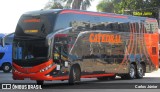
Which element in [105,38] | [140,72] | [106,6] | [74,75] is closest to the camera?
[74,75]

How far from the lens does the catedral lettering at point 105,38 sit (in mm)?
25125

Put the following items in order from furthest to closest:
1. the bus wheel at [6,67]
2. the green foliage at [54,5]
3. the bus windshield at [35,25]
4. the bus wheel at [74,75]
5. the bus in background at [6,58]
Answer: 1. the green foliage at [54,5]
2. the bus wheel at [6,67]
3. the bus in background at [6,58]
4. the bus wheel at [74,75]
5. the bus windshield at [35,25]

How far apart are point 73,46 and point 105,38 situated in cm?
368

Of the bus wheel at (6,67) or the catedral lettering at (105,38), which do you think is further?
the bus wheel at (6,67)

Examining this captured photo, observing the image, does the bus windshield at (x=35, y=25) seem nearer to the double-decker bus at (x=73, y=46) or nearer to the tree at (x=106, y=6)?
the double-decker bus at (x=73, y=46)

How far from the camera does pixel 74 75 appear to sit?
912 inches

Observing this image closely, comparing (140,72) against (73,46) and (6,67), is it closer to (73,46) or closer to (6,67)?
(73,46)

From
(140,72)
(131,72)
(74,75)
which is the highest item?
(74,75)

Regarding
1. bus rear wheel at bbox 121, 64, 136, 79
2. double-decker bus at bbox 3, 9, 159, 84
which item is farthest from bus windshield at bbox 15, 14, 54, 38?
bus rear wheel at bbox 121, 64, 136, 79

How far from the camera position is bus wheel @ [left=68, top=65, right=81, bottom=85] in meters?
23.0

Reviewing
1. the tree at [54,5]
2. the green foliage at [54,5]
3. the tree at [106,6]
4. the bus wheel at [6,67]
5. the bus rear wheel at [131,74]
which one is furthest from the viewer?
the tree at [106,6]

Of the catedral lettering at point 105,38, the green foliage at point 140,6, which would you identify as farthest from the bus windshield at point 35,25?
the green foliage at point 140,6

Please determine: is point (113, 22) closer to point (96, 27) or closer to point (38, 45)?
point (96, 27)

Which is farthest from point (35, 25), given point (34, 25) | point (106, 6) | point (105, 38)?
point (106, 6)
